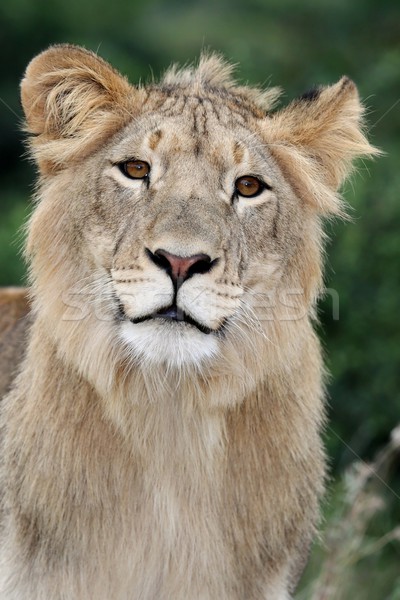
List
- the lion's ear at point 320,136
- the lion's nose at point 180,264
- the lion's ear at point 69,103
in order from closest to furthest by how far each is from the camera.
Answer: the lion's nose at point 180,264
the lion's ear at point 69,103
the lion's ear at point 320,136

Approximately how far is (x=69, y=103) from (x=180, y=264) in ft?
3.45

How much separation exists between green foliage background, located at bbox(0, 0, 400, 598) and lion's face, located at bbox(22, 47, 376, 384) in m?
0.73

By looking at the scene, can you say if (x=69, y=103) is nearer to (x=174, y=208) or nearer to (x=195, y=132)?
(x=195, y=132)

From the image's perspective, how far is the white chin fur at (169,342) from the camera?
3939 mm

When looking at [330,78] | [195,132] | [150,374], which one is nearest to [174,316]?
[150,374]

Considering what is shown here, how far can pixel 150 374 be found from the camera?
4.26m

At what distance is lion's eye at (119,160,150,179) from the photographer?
4.31m

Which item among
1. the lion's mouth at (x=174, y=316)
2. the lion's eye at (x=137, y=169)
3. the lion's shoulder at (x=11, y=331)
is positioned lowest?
the lion's shoulder at (x=11, y=331)

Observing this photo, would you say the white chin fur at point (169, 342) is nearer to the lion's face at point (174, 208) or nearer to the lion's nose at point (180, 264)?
the lion's face at point (174, 208)

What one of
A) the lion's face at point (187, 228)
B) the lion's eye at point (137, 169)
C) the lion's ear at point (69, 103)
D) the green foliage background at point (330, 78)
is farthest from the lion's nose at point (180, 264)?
the green foliage background at point (330, 78)

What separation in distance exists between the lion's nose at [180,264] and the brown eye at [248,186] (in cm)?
50

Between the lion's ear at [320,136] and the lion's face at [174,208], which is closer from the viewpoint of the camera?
the lion's face at [174,208]

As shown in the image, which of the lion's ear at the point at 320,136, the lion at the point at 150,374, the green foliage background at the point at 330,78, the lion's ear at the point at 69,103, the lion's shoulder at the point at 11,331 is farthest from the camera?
the green foliage background at the point at 330,78

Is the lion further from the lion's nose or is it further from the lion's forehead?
the lion's nose
